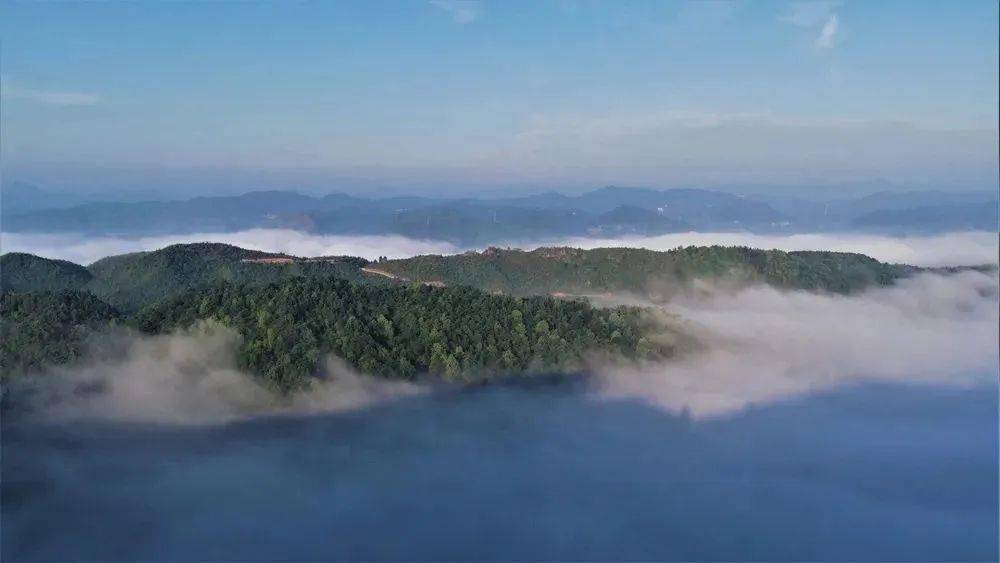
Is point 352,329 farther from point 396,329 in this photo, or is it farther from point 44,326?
point 44,326

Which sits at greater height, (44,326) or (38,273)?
(38,273)

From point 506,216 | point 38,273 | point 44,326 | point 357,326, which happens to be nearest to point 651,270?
point 357,326

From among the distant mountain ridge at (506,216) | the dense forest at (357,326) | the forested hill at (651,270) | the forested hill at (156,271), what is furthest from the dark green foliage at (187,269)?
the distant mountain ridge at (506,216)

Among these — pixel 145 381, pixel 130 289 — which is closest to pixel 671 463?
pixel 145 381

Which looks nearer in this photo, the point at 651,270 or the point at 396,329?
the point at 396,329

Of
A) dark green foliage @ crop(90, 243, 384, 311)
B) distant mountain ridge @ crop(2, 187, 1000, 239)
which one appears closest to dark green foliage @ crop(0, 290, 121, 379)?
dark green foliage @ crop(90, 243, 384, 311)

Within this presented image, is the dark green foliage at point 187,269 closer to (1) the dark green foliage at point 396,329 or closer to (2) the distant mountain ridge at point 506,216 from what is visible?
(1) the dark green foliage at point 396,329
